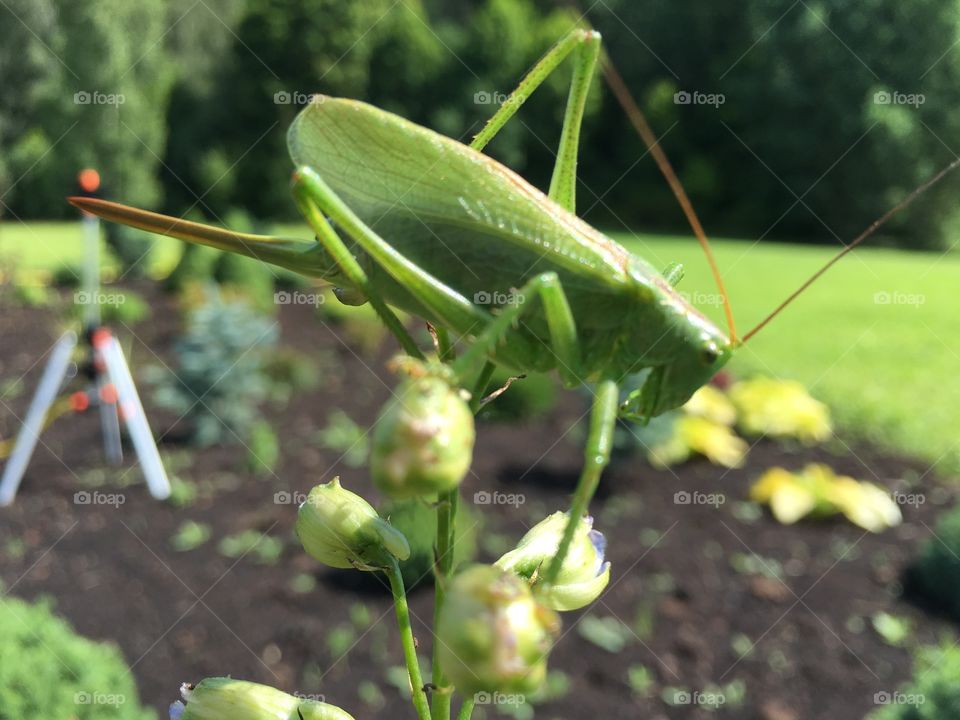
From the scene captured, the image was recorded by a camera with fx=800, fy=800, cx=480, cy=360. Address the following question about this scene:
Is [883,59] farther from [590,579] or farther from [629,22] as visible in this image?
[590,579]

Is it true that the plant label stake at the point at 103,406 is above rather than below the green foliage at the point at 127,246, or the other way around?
above

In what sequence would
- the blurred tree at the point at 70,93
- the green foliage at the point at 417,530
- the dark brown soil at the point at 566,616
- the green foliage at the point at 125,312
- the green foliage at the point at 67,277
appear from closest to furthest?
the green foliage at the point at 417,530 → the dark brown soil at the point at 566,616 → the green foliage at the point at 125,312 → the green foliage at the point at 67,277 → the blurred tree at the point at 70,93

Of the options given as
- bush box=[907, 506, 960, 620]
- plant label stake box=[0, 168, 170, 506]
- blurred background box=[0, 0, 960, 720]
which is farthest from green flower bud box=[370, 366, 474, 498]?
plant label stake box=[0, 168, 170, 506]

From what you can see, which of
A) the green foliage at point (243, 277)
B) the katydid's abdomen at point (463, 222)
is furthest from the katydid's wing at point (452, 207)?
the green foliage at point (243, 277)

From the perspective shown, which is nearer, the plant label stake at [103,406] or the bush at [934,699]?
the bush at [934,699]

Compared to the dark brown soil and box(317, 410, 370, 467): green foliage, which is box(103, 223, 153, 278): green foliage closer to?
the dark brown soil

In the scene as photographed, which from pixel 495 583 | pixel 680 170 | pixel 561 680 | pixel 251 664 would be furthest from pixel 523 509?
pixel 680 170

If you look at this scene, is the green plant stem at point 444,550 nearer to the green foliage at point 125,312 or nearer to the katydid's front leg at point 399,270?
the katydid's front leg at point 399,270
